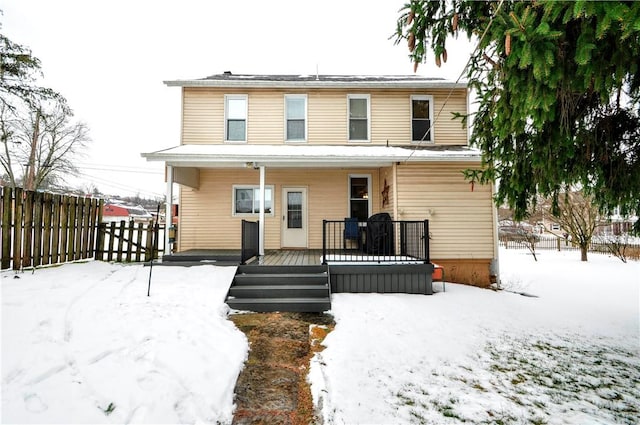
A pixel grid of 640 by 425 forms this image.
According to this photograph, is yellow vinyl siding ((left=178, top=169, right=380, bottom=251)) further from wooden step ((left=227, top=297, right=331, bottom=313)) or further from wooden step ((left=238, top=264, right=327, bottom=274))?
wooden step ((left=227, top=297, right=331, bottom=313))

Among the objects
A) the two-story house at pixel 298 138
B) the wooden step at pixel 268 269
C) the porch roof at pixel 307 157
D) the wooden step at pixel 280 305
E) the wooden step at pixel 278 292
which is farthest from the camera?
the two-story house at pixel 298 138

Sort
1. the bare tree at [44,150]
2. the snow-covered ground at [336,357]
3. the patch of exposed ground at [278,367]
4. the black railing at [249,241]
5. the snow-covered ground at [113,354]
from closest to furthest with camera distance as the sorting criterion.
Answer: the snow-covered ground at [113,354]
the snow-covered ground at [336,357]
the patch of exposed ground at [278,367]
the black railing at [249,241]
the bare tree at [44,150]

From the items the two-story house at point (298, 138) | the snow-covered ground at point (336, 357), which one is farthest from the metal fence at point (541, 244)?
the snow-covered ground at point (336, 357)

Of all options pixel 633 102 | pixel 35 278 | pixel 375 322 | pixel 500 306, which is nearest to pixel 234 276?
pixel 375 322

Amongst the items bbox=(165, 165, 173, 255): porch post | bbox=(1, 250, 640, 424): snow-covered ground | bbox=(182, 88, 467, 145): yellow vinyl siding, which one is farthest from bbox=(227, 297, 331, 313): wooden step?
bbox=(182, 88, 467, 145): yellow vinyl siding

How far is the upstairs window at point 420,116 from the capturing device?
927cm

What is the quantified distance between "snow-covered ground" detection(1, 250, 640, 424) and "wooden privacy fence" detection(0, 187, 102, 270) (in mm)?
496

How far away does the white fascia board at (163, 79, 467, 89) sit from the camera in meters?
8.87

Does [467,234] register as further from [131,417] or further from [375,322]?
[131,417]

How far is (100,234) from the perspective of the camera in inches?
299

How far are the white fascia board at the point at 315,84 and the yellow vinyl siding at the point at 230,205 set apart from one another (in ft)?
8.58

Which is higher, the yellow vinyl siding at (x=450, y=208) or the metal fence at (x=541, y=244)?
the yellow vinyl siding at (x=450, y=208)

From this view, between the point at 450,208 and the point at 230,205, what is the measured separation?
21.2 ft

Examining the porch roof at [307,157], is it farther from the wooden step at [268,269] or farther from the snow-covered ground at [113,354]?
the snow-covered ground at [113,354]
